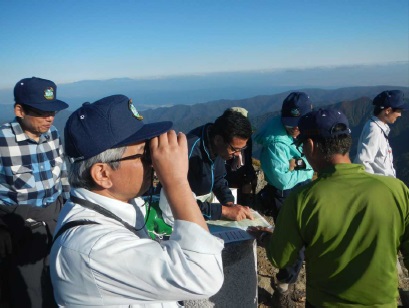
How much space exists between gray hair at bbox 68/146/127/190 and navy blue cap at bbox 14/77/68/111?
264 cm

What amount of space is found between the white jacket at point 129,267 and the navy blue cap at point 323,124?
62.9 inches

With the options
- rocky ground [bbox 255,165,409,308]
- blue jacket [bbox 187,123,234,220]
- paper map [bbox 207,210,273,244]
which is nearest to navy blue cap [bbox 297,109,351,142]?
paper map [bbox 207,210,273,244]

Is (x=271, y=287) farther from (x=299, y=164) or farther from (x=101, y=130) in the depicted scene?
(x=101, y=130)

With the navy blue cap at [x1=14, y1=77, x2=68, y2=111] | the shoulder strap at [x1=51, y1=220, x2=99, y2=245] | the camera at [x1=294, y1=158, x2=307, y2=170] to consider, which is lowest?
the camera at [x1=294, y1=158, x2=307, y2=170]

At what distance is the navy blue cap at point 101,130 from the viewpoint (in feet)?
5.08

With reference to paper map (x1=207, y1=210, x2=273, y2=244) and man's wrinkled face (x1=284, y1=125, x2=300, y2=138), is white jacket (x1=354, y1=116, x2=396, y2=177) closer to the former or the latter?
man's wrinkled face (x1=284, y1=125, x2=300, y2=138)

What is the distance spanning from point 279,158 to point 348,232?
2.08m

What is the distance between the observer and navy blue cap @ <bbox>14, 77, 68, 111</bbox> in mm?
3873

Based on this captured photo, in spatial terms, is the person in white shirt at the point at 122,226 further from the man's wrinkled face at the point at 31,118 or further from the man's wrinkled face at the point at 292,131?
the man's wrinkled face at the point at 292,131

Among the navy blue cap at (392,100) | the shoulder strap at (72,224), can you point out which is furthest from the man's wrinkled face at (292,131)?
the shoulder strap at (72,224)

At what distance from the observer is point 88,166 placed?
Answer: 160 centimetres

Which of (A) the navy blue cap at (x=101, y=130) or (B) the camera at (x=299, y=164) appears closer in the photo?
(A) the navy blue cap at (x=101, y=130)

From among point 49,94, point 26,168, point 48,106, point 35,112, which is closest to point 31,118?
point 35,112

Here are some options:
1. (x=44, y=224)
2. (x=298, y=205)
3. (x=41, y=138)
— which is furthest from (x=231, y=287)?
(x=41, y=138)
